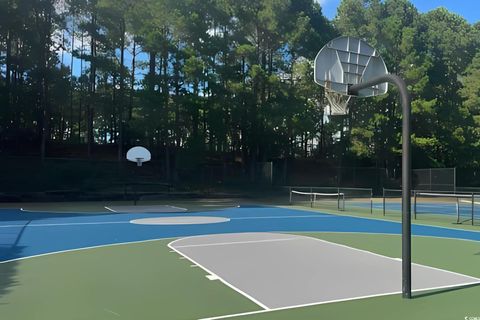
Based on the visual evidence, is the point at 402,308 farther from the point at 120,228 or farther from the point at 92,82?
the point at 92,82

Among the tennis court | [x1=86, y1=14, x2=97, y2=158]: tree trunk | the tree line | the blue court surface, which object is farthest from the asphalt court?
[x1=86, y1=14, x2=97, y2=158]: tree trunk

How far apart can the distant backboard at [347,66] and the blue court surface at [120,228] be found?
20.8 ft

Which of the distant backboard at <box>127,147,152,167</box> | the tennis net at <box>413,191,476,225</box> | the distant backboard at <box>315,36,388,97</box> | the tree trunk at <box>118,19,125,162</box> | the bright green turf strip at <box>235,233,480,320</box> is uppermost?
the tree trunk at <box>118,19,125,162</box>

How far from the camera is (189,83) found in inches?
1399

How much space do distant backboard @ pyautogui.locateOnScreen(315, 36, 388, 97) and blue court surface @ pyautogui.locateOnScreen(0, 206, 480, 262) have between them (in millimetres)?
6332

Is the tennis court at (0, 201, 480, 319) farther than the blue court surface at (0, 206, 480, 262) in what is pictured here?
No

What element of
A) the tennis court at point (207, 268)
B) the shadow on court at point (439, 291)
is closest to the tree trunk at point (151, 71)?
the tennis court at point (207, 268)

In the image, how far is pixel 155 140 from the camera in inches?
1451

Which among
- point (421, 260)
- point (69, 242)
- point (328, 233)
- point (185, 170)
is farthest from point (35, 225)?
point (185, 170)

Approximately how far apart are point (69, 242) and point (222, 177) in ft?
80.7

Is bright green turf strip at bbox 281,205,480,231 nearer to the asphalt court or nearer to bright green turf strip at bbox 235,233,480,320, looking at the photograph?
the asphalt court

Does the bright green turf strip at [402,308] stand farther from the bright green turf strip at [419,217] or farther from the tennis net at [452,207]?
the tennis net at [452,207]

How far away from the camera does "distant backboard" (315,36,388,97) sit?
7.86m

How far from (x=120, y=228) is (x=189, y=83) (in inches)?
898
